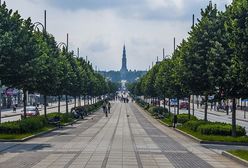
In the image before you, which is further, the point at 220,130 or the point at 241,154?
the point at 220,130

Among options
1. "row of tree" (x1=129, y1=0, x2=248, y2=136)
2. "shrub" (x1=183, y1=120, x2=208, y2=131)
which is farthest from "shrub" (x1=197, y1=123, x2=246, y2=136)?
"shrub" (x1=183, y1=120, x2=208, y2=131)

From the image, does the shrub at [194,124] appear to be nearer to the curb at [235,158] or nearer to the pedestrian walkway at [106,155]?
the pedestrian walkway at [106,155]

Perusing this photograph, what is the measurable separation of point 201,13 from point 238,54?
1736 centimetres

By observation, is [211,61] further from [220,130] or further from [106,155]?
[106,155]

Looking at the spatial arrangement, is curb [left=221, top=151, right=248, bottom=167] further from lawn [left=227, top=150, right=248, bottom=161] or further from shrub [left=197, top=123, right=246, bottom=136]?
shrub [left=197, top=123, right=246, bottom=136]

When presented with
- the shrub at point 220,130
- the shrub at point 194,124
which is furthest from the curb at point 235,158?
the shrub at point 194,124

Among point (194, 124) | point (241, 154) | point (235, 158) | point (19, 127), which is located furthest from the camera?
point (194, 124)

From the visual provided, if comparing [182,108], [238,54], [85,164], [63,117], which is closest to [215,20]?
[238,54]

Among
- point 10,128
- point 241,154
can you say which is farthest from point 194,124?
point 241,154

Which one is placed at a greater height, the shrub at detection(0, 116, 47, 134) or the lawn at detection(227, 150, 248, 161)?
the shrub at detection(0, 116, 47, 134)

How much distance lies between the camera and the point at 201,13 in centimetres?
3906

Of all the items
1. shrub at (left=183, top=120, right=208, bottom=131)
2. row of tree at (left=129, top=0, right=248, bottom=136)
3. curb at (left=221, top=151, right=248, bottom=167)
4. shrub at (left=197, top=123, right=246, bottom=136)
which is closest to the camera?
curb at (left=221, top=151, right=248, bottom=167)

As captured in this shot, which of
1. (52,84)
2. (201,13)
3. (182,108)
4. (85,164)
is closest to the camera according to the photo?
(85,164)

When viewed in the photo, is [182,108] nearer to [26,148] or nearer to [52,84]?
[52,84]
